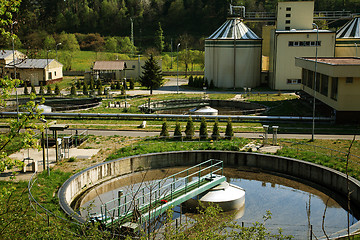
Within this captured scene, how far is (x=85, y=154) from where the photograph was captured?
27094mm

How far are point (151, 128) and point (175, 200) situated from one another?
15.8 meters

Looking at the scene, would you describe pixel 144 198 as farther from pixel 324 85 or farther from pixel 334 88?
pixel 324 85

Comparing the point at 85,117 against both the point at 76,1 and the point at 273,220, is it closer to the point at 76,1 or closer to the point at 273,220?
the point at 273,220

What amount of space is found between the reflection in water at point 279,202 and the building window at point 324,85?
15.5 m

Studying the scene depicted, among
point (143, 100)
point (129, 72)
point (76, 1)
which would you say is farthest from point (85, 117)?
point (76, 1)

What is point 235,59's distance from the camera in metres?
62.0

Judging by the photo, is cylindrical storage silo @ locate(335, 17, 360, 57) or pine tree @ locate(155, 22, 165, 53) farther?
pine tree @ locate(155, 22, 165, 53)

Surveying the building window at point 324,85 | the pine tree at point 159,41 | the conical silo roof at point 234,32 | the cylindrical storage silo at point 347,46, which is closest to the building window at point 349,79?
the building window at point 324,85

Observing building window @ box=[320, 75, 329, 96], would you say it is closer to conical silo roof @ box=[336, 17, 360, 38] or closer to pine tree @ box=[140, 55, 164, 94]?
pine tree @ box=[140, 55, 164, 94]

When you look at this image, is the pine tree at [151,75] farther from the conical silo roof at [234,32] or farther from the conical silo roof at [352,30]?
the conical silo roof at [352,30]

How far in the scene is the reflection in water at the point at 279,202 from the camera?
18.8m

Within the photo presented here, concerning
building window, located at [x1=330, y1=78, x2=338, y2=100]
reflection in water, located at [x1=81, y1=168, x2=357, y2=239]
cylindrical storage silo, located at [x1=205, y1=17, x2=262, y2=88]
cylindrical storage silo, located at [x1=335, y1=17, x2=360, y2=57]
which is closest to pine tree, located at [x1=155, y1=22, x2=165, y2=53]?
cylindrical storage silo, located at [x1=205, y1=17, x2=262, y2=88]

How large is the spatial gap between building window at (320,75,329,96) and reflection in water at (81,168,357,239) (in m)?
15.5

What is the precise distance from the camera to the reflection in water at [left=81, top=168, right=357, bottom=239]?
1875 centimetres
